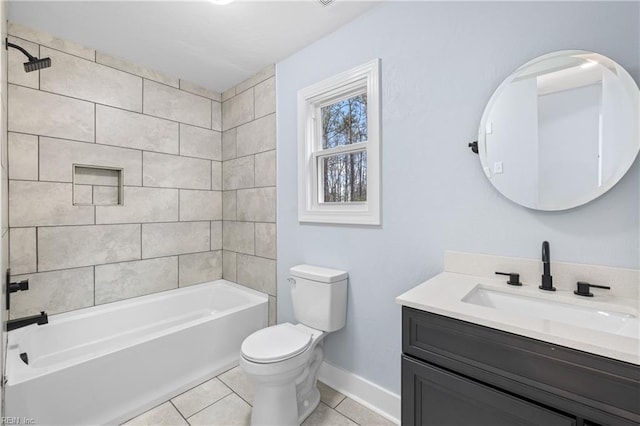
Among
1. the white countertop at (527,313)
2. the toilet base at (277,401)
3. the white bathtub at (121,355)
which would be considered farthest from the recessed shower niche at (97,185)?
the white countertop at (527,313)

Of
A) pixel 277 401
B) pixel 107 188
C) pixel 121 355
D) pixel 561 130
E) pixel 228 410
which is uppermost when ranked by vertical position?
pixel 561 130

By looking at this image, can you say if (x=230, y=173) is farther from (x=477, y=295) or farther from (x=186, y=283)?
(x=477, y=295)

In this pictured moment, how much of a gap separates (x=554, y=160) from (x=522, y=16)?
68cm

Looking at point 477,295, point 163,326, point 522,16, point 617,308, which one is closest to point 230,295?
point 163,326

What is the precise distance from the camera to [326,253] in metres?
2.06

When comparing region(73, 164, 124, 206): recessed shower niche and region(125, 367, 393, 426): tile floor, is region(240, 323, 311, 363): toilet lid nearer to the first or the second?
region(125, 367, 393, 426): tile floor

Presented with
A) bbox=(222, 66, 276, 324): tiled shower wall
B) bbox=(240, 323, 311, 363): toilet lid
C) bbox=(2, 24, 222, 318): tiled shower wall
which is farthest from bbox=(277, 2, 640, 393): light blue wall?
bbox=(2, 24, 222, 318): tiled shower wall

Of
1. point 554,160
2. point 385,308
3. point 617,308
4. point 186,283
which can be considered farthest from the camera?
point 186,283

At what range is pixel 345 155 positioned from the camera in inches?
81.7

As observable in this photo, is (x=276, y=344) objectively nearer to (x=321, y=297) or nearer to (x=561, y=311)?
(x=321, y=297)

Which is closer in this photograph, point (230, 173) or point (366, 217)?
point (366, 217)

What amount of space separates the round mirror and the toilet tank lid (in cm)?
107

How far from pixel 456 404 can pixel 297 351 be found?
2.84ft

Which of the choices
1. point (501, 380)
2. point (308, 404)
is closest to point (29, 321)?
point (308, 404)
